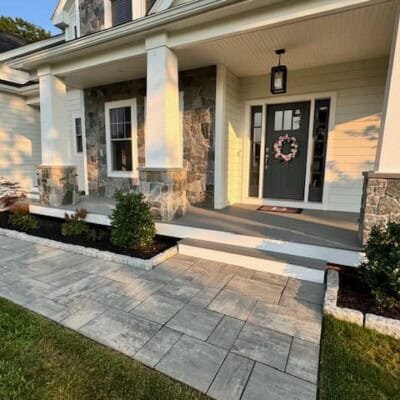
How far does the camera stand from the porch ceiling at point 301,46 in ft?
10.5

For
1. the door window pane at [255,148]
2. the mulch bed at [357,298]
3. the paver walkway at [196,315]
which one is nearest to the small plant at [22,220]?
the paver walkway at [196,315]

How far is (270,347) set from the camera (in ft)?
6.04

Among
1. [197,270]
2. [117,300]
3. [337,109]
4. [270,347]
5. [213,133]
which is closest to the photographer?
[270,347]

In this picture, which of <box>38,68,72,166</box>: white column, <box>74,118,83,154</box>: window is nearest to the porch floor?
<box>38,68,72,166</box>: white column

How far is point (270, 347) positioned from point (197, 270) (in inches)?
54.0

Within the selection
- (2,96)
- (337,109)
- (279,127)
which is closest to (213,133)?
(279,127)

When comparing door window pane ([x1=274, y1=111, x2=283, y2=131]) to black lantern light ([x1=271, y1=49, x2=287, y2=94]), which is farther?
door window pane ([x1=274, y1=111, x2=283, y2=131])

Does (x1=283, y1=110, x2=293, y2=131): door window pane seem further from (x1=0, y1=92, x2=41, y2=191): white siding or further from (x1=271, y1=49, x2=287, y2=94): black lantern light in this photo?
(x1=0, y1=92, x2=41, y2=191): white siding

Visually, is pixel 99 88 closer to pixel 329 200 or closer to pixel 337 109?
pixel 337 109

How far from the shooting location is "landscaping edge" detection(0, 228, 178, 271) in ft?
10.4

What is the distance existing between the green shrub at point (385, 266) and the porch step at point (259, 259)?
578 millimetres

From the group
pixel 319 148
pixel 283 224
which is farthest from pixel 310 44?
pixel 283 224

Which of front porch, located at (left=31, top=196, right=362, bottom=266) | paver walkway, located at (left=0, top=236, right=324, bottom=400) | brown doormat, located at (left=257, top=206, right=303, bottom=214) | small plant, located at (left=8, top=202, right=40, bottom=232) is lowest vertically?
paver walkway, located at (left=0, top=236, right=324, bottom=400)

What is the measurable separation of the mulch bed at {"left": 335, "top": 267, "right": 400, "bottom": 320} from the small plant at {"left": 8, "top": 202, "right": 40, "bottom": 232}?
490 centimetres
